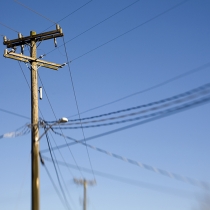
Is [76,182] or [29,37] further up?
[29,37]

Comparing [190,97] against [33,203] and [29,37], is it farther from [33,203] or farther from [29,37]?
[29,37]

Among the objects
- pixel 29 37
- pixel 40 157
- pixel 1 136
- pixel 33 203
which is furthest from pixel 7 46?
pixel 33 203

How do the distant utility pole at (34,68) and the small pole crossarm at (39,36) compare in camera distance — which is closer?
the distant utility pole at (34,68)

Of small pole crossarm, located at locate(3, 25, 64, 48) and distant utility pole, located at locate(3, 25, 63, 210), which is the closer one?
distant utility pole, located at locate(3, 25, 63, 210)

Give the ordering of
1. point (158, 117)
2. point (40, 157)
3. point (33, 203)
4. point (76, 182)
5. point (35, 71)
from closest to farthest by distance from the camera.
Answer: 1. point (158, 117)
2. point (33, 203)
3. point (40, 157)
4. point (35, 71)
5. point (76, 182)

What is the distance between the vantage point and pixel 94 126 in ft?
57.4

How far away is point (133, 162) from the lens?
16.6 meters

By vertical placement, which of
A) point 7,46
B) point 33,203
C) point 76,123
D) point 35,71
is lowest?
point 33,203

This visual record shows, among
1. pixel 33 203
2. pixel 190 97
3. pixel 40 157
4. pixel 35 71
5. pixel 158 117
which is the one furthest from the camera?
pixel 35 71

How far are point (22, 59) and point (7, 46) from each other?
1.33 m

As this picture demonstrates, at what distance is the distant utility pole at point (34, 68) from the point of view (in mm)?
16297

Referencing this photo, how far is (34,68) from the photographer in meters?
18.5

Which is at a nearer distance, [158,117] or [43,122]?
[158,117]

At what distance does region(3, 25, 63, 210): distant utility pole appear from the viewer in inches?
642
